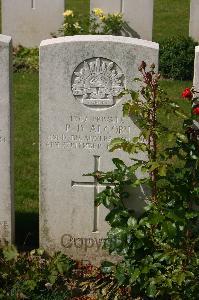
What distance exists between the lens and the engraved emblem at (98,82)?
5.23 m

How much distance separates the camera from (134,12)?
39.3 ft

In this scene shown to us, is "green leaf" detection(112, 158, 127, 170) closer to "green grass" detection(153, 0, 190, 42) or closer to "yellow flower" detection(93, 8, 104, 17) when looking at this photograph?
"yellow flower" detection(93, 8, 104, 17)

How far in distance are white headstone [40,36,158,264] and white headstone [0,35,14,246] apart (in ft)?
0.80

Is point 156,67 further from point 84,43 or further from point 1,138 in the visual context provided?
point 1,138

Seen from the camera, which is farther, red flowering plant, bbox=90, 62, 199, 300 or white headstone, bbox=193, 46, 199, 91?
white headstone, bbox=193, 46, 199, 91

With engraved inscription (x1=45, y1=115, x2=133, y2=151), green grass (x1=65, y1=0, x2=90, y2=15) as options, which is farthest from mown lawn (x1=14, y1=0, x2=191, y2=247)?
green grass (x1=65, y1=0, x2=90, y2=15)

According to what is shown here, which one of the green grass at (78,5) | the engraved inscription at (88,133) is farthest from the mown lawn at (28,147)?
the green grass at (78,5)

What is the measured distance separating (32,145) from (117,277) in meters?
3.45

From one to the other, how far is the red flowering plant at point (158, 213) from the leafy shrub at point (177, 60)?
609 centimetres

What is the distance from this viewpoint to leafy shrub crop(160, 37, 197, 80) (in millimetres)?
11094

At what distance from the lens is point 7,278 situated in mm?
5270

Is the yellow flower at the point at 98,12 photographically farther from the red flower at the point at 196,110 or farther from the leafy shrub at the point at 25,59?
the red flower at the point at 196,110

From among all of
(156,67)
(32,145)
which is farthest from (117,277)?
(32,145)

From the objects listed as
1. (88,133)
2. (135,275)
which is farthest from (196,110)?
(135,275)
